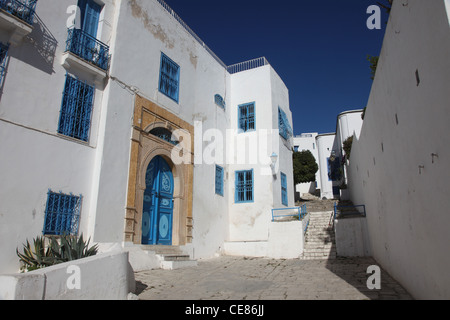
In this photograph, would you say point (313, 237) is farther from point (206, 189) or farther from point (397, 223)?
point (397, 223)

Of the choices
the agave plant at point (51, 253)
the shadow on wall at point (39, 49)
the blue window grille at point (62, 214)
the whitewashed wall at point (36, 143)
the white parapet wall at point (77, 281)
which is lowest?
the white parapet wall at point (77, 281)

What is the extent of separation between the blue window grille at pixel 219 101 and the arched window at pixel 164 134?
3.53 meters

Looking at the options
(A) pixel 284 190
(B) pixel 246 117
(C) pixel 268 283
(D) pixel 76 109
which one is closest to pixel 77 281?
(C) pixel 268 283

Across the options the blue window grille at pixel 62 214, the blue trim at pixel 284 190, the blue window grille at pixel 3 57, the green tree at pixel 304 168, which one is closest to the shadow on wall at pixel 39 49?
the blue window grille at pixel 3 57

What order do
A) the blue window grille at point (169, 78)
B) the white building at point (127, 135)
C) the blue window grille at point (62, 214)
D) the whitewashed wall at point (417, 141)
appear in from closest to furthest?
the whitewashed wall at point (417, 141), the white building at point (127, 135), the blue window grille at point (62, 214), the blue window grille at point (169, 78)

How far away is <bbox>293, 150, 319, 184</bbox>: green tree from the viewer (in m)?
22.9

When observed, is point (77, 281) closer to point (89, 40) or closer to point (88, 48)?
point (88, 48)

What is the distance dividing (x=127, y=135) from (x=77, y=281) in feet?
15.9

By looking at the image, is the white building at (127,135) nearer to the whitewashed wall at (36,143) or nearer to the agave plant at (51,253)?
the whitewashed wall at (36,143)

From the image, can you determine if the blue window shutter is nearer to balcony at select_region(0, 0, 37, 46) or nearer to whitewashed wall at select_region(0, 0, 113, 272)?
whitewashed wall at select_region(0, 0, 113, 272)

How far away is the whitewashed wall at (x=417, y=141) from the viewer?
3.42m

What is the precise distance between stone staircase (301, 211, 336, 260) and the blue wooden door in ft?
14.8

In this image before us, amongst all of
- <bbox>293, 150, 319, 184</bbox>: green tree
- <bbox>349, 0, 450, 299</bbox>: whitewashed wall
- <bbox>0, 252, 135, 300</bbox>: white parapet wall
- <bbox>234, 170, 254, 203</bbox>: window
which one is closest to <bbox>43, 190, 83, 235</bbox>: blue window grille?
<bbox>0, 252, 135, 300</bbox>: white parapet wall
